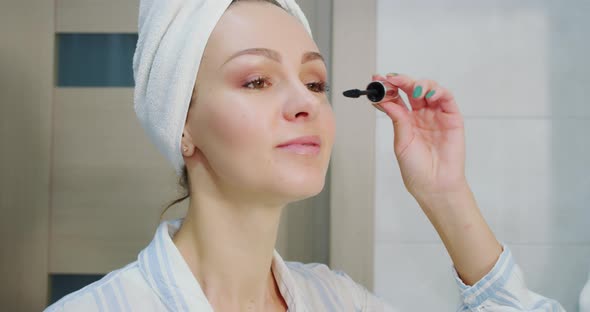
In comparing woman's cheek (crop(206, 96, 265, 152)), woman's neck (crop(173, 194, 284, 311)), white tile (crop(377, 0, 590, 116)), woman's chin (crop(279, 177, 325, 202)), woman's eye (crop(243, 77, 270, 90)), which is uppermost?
white tile (crop(377, 0, 590, 116))

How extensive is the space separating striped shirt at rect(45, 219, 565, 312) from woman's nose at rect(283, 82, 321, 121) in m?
0.29

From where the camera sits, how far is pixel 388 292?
1.33 metres

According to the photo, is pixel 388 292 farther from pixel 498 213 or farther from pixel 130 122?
pixel 130 122

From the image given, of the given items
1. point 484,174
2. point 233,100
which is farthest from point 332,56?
point 233,100

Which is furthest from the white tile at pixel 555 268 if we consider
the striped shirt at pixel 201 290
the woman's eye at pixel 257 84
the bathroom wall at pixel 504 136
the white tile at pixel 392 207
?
the woman's eye at pixel 257 84

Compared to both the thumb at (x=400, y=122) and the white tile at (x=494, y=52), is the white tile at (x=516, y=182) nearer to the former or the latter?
the white tile at (x=494, y=52)

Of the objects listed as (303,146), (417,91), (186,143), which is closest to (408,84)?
(417,91)

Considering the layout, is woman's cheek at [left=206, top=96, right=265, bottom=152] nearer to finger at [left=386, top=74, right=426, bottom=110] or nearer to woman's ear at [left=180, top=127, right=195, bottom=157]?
woman's ear at [left=180, top=127, right=195, bottom=157]

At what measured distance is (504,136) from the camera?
1.32 meters

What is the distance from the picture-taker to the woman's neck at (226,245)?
2.61 ft

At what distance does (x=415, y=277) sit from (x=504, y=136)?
17.6 inches

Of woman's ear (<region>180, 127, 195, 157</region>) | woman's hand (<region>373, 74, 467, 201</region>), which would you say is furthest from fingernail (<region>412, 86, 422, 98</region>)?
woman's ear (<region>180, 127, 195, 157</region>)

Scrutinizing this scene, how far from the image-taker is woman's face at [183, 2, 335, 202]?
72 cm

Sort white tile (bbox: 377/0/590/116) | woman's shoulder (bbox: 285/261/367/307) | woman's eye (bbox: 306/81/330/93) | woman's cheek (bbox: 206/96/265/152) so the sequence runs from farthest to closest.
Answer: white tile (bbox: 377/0/590/116), woman's shoulder (bbox: 285/261/367/307), woman's eye (bbox: 306/81/330/93), woman's cheek (bbox: 206/96/265/152)
